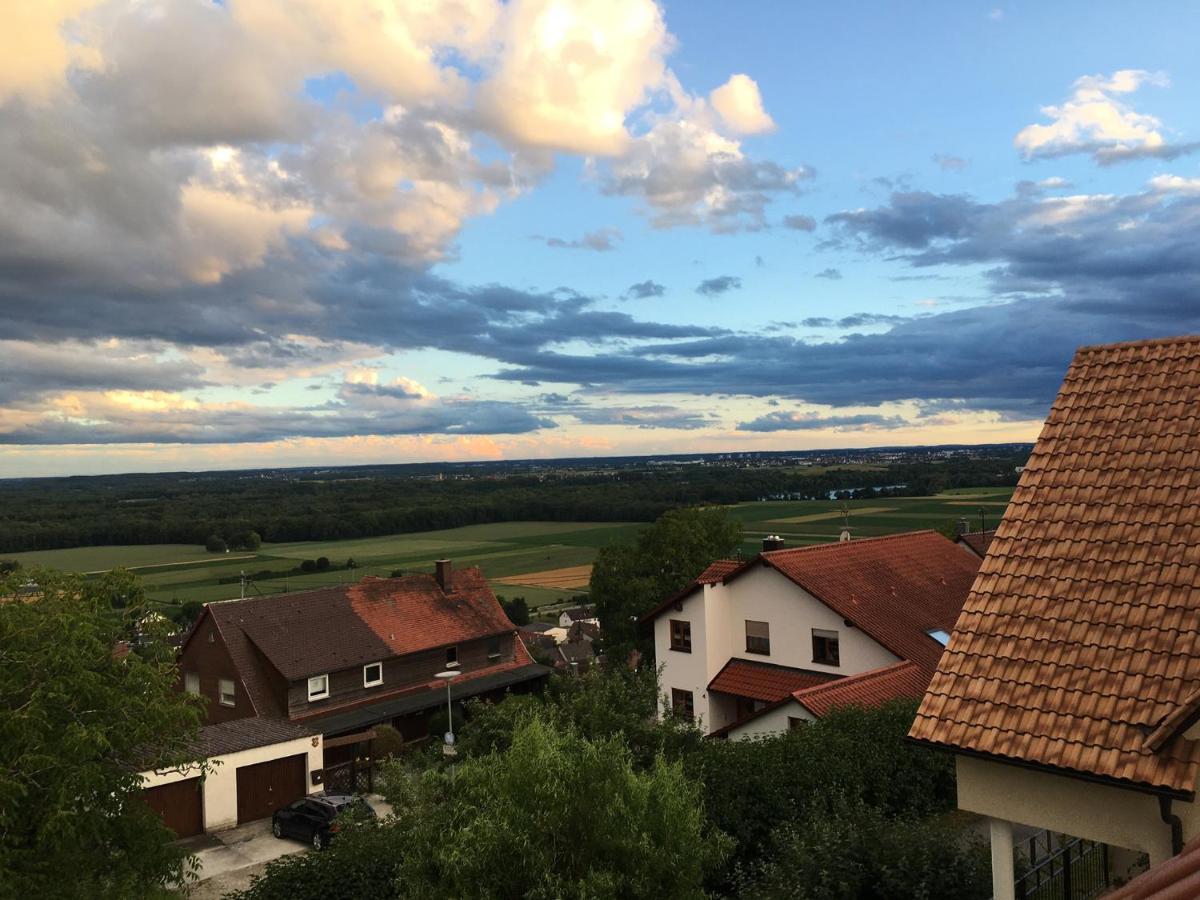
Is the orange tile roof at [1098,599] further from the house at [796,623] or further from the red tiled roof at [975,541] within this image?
the red tiled roof at [975,541]

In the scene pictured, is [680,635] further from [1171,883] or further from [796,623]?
[1171,883]

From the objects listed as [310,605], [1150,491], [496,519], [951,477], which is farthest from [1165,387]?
[951,477]

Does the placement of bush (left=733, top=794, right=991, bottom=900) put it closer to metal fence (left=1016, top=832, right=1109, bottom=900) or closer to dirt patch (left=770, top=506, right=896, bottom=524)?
metal fence (left=1016, top=832, right=1109, bottom=900)

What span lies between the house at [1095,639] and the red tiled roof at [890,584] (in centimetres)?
1817

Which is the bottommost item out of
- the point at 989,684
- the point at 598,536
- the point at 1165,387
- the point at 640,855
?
the point at 598,536

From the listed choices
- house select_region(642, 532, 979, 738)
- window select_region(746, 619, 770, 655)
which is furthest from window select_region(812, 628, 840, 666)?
window select_region(746, 619, 770, 655)

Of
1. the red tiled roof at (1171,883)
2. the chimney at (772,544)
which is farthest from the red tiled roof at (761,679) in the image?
the red tiled roof at (1171,883)

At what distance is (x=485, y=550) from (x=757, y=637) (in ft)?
371

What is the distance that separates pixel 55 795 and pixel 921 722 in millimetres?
14576

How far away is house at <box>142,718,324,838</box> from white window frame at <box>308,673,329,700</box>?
2.03 m

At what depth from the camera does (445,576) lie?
47500 millimetres

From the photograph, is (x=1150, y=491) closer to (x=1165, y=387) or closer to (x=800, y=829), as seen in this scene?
(x=1165, y=387)

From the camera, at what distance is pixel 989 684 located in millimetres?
9906

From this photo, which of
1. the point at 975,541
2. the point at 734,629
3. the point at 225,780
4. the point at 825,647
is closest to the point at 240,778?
the point at 225,780
